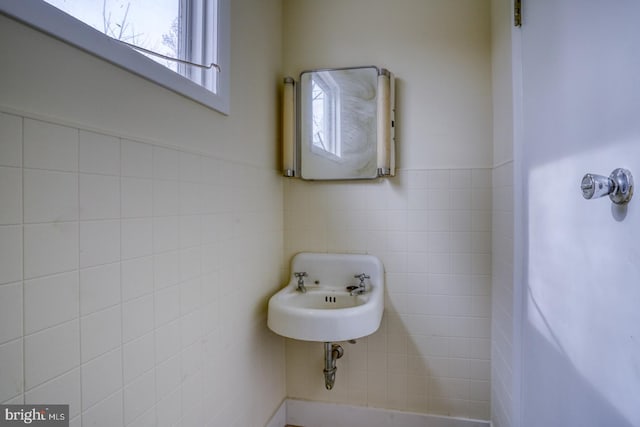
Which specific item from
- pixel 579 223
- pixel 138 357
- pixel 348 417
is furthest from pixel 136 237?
pixel 348 417

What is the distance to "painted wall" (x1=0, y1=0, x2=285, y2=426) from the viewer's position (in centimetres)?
54

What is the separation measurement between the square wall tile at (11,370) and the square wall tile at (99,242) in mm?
169

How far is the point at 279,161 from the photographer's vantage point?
5.58 feet

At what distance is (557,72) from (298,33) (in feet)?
4.37

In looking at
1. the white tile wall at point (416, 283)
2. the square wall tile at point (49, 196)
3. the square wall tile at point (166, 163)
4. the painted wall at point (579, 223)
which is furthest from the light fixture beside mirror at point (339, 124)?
the square wall tile at point (49, 196)

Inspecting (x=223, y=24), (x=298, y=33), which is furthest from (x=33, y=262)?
(x=298, y=33)

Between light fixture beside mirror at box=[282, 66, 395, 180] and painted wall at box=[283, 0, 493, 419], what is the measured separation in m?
0.09

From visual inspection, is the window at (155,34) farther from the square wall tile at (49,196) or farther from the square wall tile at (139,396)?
the square wall tile at (139,396)

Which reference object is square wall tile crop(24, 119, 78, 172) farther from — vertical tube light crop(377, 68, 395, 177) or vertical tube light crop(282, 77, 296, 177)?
vertical tube light crop(377, 68, 395, 177)

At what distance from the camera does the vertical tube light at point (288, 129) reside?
165 centimetres

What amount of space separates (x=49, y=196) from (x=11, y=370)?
0.31 metres

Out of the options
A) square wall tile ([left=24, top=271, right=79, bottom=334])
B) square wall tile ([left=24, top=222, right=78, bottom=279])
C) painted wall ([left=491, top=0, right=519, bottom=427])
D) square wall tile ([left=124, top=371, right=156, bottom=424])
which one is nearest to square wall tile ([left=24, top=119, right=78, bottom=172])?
square wall tile ([left=24, top=222, right=78, bottom=279])

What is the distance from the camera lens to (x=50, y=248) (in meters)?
0.59

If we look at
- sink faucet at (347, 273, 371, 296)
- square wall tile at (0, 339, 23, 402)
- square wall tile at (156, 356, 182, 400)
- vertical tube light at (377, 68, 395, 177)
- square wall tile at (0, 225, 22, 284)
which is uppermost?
vertical tube light at (377, 68, 395, 177)
